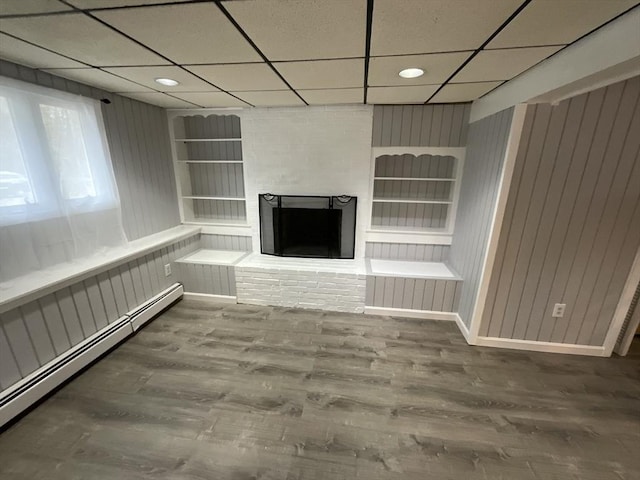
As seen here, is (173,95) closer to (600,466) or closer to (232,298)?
(232,298)

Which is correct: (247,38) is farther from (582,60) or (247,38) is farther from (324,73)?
(582,60)

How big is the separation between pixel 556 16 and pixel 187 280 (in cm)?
357

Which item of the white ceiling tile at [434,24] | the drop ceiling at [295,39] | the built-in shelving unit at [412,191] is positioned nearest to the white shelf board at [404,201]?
the built-in shelving unit at [412,191]

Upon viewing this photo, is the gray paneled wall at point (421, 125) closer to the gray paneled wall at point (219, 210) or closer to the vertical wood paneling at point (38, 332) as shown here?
the gray paneled wall at point (219, 210)

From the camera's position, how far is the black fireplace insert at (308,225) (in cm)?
306

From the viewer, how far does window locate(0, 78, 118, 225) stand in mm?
1712

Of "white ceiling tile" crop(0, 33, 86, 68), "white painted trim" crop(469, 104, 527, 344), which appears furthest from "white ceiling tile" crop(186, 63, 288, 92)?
"white painted trim" crop(469, 104, 527, 344)

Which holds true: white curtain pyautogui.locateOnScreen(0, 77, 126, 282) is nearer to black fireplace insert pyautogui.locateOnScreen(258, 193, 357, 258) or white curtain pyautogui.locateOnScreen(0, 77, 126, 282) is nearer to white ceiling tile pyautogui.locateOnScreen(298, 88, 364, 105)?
black fireplace insert pyautogui.locateOnScreen(258, 193, 357, 258)

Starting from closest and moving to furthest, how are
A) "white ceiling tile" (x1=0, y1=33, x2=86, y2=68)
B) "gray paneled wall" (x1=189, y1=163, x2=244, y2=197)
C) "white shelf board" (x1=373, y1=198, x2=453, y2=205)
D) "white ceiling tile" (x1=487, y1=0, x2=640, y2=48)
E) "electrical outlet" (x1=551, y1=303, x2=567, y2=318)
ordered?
1. "white ceiling tile" (x1=487, y1=0, x2=640, y2=48)
2. "white ceiling tile" (x1=0, y1=33, x2=86, y2=68)
3. "electrical outlet" (x1=551, y1=303, x2=567, y2=318)
4. "white shelf board" (x1=373, y1=198, x2=453, y2=205)
5. "gray paneled wall" (x1=189, y1=163, x2=244, y2=197)

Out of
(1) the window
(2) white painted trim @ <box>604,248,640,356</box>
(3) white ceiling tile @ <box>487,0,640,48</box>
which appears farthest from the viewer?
(2) white painted trim @ <box>604,248,640,356</box>

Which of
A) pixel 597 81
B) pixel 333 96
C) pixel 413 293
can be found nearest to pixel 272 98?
pixel 333 96

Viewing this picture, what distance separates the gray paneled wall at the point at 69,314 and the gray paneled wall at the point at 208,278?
31cm

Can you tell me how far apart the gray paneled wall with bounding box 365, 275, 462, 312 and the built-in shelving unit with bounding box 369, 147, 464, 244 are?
605 millimetres

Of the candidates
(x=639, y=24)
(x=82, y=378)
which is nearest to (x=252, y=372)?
(x=82, y=378)
